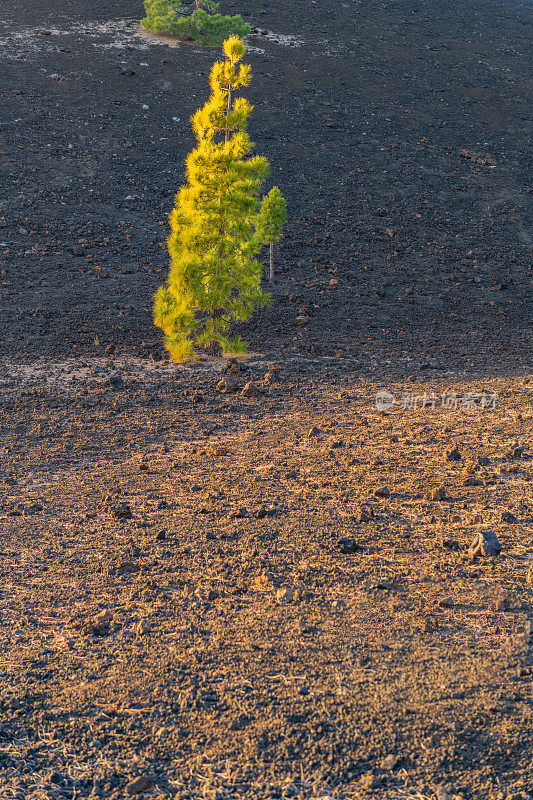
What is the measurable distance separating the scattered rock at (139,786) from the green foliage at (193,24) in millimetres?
26128

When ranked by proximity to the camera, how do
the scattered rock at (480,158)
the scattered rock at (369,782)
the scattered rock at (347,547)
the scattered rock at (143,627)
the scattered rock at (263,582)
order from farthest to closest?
1. the scattered rock at (480,158)
2. the scattered rock at (347,547)
3. the scattered rock at (263,582)
4. the scattered rock at (143,627)
5. the scattered rock at (369,782)

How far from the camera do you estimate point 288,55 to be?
25.5 metres

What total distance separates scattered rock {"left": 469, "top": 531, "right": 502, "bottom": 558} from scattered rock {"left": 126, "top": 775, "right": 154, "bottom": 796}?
123 inches

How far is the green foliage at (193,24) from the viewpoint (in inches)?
989

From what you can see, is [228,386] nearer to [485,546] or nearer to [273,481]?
[273,481]

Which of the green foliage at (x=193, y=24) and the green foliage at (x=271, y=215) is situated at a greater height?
the green foliage at (x=193, y=24)

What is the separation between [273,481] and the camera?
7.20 metres

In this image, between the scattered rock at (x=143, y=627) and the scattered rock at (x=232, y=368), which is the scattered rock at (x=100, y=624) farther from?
the scattered rock at (x=232, y=368)

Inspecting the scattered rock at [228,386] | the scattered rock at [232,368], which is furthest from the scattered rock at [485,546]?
the scattered rock at [232,368]

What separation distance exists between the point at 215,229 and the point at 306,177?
8920 millimetres

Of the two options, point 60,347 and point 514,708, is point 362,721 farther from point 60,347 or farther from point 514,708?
point 60,347

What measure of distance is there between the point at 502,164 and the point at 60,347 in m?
15.7

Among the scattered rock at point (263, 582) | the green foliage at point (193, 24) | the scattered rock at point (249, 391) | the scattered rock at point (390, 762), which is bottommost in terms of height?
the scattered rock at point (249, 391)

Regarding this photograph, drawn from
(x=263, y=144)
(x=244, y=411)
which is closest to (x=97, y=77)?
(x=263, y=144)
